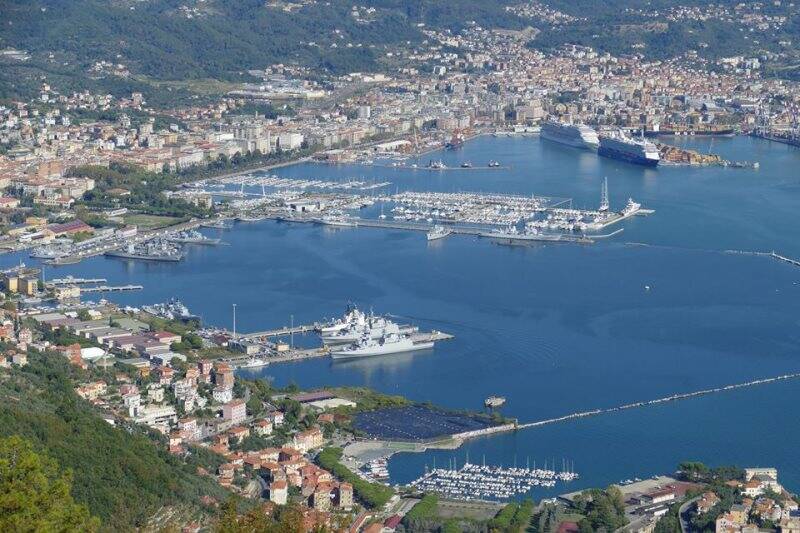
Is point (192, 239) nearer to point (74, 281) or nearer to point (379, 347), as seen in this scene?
point (74, 281)

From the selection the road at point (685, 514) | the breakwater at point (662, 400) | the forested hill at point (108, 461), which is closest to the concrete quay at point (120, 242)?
the forested hill at point (108, 461)

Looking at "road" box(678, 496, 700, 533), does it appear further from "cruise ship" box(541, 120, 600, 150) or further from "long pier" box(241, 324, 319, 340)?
"cruise ship" box(541, 120, 600, 150)

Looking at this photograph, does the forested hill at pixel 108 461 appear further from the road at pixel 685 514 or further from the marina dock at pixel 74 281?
the marina dock at pixel 74 281

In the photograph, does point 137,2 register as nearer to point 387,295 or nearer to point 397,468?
point 387,295

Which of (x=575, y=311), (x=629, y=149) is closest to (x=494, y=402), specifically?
(x=575, y=311)

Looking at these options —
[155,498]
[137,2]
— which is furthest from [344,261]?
[137,2]

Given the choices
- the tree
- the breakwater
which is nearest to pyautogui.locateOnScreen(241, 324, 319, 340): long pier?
the breakwater
